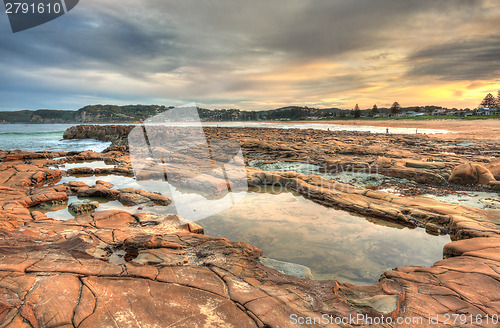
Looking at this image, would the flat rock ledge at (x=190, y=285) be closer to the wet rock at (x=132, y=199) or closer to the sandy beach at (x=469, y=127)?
the wet rock at (x=132, y=199)

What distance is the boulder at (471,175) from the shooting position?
12.0 metres

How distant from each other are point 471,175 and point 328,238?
34.9 ft

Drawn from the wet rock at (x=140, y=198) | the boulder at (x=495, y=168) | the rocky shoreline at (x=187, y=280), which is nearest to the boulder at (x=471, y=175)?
the boulder at (x=495, y=168)

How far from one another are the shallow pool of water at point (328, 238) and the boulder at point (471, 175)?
7.26 m

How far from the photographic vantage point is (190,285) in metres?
3.94

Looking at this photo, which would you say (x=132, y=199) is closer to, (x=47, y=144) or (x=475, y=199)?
(x=475, y=199)

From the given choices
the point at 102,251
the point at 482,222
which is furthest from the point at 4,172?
the point at 482,222

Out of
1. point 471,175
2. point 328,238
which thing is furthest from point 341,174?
point 328,238

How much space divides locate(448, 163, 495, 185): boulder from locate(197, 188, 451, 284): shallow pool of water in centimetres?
726

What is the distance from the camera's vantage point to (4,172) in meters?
13.6

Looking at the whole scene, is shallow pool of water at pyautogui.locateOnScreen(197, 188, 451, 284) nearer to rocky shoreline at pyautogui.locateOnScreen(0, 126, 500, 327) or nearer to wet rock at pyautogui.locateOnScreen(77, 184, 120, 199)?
rocky shoreline at pyautogui.locateOnScreen(0, 126, 500, 327)

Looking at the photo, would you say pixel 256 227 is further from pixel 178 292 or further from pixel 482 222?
pixel 482 222

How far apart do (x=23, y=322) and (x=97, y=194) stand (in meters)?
9.81

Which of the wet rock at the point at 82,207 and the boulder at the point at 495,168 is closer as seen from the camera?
the wet rock at the point at 82,207
